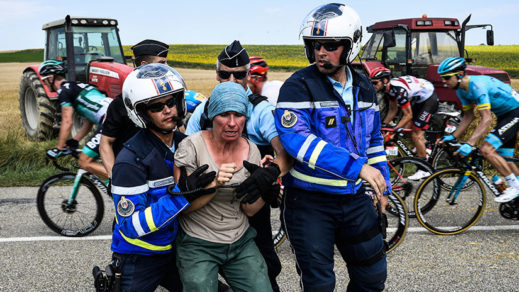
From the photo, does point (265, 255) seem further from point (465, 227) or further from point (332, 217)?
point (465, 227)

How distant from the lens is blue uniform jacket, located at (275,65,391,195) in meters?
2.73

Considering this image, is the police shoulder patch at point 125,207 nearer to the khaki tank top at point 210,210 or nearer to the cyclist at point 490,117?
the khaki tank top at point 210,210

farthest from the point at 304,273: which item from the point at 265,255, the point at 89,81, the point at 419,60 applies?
the point at 419,60

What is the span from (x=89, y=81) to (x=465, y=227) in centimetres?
914

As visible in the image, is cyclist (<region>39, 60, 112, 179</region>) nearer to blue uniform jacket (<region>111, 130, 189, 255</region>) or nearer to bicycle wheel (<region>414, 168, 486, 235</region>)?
blue uniform jacket (<region>111, 130, 189, 255</region>)

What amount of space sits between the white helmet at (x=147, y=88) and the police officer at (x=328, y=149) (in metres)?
0.61

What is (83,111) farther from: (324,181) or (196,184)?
(324,181)

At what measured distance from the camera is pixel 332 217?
295 cm

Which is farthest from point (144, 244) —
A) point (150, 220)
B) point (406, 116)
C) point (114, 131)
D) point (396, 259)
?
point (406, 116)

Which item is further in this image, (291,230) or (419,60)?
(419,60)

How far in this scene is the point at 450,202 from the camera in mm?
6422

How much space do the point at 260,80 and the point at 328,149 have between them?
102 inches

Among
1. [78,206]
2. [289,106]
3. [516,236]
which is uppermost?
[289,106]

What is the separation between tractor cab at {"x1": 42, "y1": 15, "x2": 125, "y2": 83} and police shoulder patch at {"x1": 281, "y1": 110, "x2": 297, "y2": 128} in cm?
993
